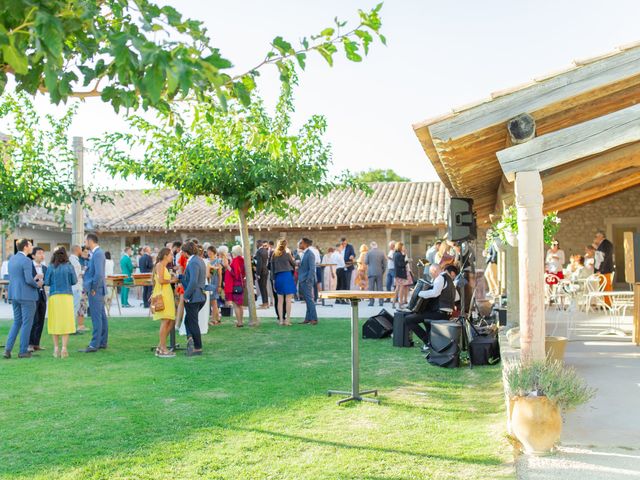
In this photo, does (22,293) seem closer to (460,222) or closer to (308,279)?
(308,279)

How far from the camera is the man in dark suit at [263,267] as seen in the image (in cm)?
1553

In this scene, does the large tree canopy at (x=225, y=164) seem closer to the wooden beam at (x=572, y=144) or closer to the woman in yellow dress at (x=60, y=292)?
the woman in yellow dress at (x=60, y=292)

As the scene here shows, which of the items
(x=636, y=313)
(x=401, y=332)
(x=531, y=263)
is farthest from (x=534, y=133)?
(x=636, y=313)

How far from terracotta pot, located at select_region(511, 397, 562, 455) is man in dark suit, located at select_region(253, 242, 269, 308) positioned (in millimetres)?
11314

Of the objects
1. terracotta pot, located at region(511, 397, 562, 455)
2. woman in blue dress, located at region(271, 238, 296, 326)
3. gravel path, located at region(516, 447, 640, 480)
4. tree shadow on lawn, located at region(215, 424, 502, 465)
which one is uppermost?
woman in blue dress, located at region(271, 238, 296, 326)

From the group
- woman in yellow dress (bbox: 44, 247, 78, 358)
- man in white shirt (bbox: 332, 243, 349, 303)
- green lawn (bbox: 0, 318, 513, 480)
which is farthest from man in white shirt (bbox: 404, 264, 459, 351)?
man in white shirt (bbox: 332, 243, 349, 303)

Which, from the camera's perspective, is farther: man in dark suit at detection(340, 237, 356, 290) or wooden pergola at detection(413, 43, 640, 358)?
man in dark suit at detection(340, 237, 356, 290)

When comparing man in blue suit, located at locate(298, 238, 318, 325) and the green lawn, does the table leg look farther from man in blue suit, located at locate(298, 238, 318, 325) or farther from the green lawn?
man in blue suit, located at locate(298, 238, 318, 325)

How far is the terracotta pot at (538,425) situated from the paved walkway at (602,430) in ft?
0.28

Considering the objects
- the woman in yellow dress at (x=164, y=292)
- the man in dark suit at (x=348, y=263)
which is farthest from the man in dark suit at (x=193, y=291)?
the man in dark suit at (x=348, y=263)

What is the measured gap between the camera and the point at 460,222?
9023mm

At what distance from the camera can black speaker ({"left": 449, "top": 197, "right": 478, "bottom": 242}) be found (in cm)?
895

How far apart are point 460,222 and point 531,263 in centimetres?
398

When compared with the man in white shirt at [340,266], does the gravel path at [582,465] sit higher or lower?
lower
